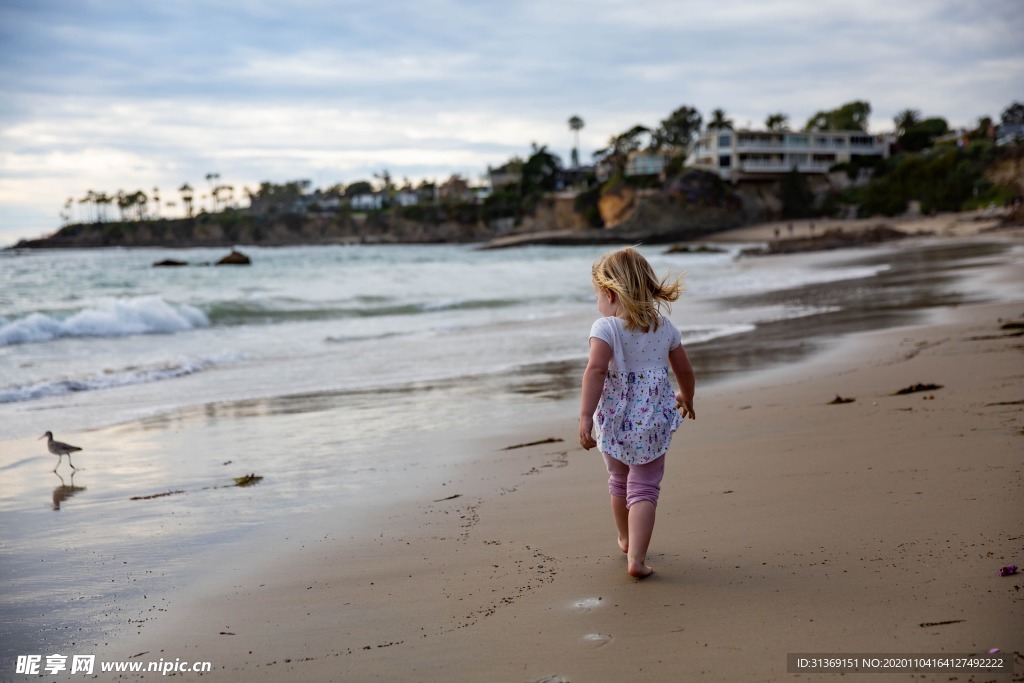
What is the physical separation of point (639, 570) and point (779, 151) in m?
92.2

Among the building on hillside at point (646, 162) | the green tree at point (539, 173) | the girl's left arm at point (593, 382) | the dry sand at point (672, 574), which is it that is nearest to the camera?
the dry sand at point (672, 574)

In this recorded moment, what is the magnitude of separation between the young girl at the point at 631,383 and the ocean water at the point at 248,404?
260mm

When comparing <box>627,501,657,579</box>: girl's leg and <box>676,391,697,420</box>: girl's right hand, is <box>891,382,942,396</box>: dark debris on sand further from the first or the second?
<box>627,501,657,579</box>: girl's leg

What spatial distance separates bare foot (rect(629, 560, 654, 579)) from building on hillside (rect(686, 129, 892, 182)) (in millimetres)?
88996

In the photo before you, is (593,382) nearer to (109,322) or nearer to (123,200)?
(109,322)

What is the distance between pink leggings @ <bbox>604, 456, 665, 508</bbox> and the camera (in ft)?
11.6

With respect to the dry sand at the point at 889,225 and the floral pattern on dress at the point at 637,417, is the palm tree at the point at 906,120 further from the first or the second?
the floral pattern on dress at the point at 637,417

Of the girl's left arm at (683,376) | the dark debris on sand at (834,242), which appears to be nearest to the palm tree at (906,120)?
the dark debris on sand at (834,242)

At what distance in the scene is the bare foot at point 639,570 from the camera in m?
3.30

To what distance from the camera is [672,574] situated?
334 cm

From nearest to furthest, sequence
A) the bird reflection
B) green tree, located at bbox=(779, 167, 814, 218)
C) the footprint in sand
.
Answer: the footprint in sand → the bird reflection → green tree, located at bbox=(779, 167, 814, 218)

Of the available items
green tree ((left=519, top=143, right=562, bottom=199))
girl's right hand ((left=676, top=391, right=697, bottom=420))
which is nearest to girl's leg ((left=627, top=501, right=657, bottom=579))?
girl's right hand ((left=676, top=391, right=697, bottom=420))

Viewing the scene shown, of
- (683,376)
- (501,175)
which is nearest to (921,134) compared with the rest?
(501,175)

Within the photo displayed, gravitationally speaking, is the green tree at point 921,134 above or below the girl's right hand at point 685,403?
above
